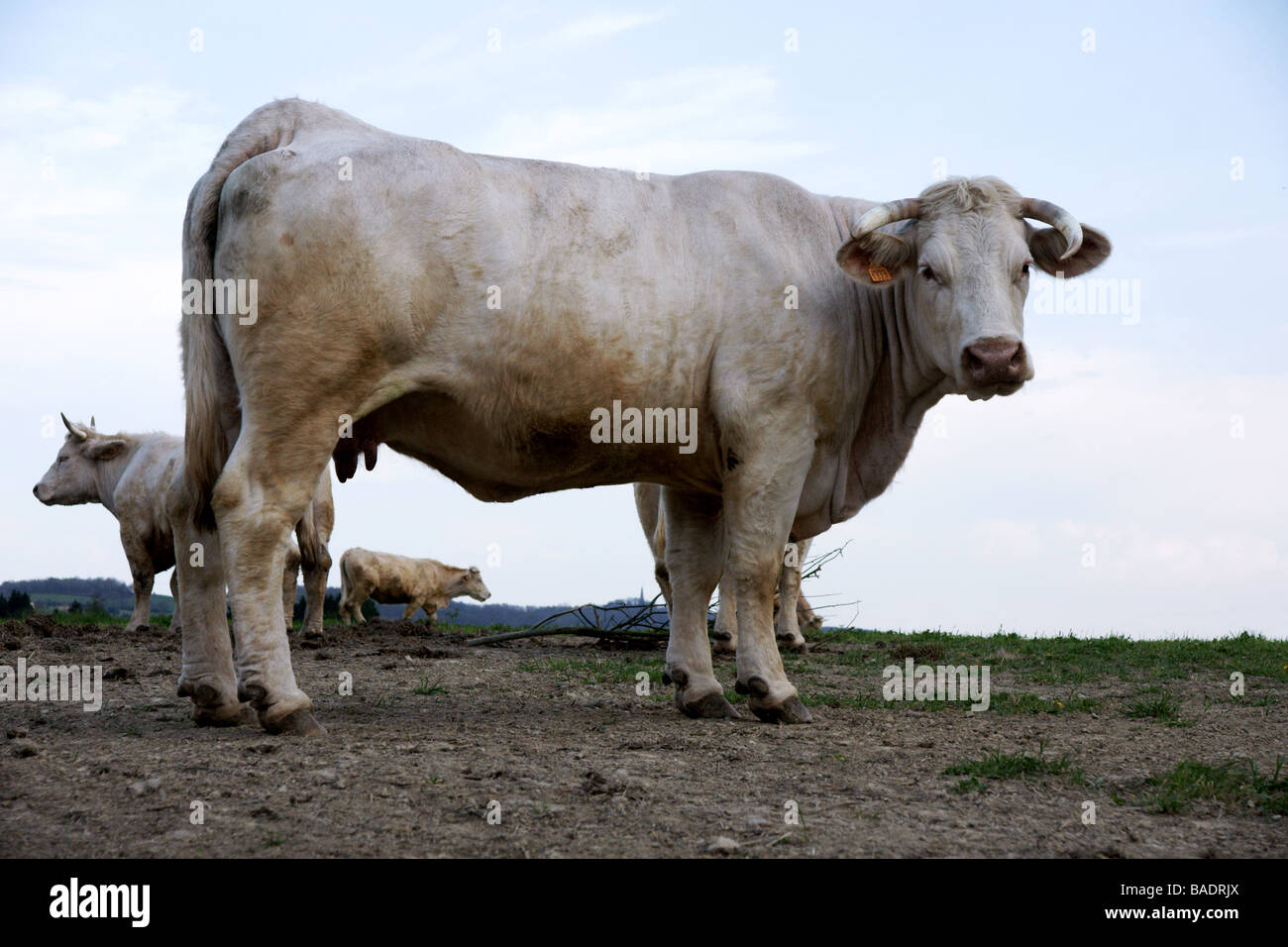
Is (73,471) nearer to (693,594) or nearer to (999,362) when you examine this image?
(693,594)

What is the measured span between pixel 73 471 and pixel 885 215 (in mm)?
12719

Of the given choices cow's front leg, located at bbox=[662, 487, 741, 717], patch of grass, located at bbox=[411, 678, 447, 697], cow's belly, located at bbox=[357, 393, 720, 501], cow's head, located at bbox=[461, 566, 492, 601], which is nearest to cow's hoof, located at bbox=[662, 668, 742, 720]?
cow's front leg, located at bbox=[662, 487, 741, 717]

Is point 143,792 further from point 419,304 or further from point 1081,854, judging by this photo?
point 1081,854

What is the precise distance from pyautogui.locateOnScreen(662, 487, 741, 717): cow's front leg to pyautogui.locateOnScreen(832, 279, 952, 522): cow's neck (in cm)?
82

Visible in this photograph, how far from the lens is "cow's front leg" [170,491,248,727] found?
6270mm

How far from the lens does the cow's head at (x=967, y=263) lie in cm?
621

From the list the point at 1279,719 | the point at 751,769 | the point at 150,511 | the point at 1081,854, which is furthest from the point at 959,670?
the point at 150,511

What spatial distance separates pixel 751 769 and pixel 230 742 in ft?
8.04

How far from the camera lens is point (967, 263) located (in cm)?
647

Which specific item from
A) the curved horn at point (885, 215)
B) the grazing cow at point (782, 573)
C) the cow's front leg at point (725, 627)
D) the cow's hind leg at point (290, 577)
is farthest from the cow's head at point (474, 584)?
the curved horn at point (885, 215)

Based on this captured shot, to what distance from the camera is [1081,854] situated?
411 centimetres

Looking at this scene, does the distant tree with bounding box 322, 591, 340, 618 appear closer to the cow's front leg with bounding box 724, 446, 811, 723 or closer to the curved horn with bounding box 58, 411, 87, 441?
the curved horn with bounding box 58, 411, 87, 441

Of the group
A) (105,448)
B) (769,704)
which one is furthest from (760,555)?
(105,448)
